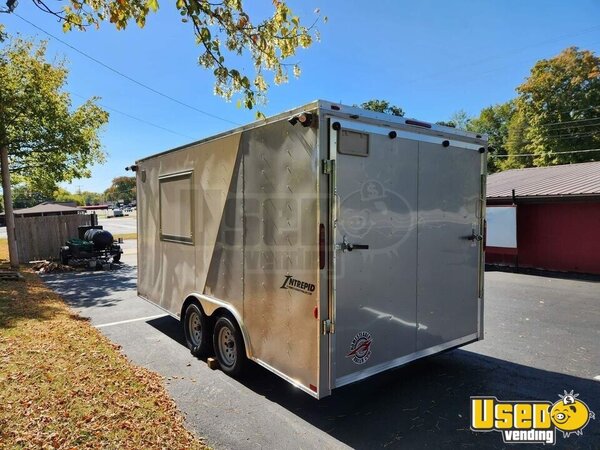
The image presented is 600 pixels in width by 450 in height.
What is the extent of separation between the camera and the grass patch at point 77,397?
319 cm

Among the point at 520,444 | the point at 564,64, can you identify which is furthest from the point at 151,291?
the point at 564,64

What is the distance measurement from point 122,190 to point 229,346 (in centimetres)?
14474

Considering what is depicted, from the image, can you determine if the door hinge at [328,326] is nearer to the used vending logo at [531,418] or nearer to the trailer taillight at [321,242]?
the trailer taillight at [321,242]

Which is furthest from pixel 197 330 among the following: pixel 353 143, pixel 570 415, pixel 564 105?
pixel 564 105

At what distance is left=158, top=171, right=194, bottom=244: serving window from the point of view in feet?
16.8

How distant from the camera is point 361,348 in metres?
A: 3.49

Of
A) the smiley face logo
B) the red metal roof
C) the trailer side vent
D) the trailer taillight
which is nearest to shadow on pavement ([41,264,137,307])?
the trailer taillight

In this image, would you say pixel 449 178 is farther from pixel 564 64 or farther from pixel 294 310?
pixel 564 64

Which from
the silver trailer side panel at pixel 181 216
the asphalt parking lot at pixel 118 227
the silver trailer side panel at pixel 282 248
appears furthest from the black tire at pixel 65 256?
the asphalt parking lot at pixel 118 227

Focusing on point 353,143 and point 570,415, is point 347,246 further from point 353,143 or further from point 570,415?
point 570,415

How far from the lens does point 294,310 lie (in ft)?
11.5

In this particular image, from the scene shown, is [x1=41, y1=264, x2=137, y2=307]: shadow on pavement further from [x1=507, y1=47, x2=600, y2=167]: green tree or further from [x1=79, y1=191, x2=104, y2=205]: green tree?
[x1=79, y1=191, x2=104, y2=205]: green tree

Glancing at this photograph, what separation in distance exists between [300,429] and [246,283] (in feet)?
A: 4.91

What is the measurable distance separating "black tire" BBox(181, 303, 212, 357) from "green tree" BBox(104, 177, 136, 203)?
133234mm
